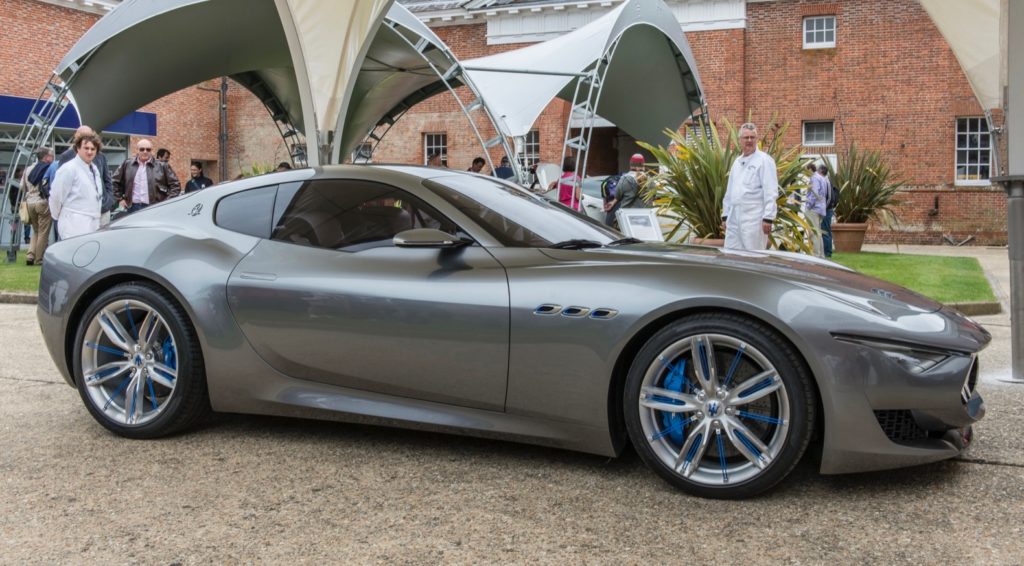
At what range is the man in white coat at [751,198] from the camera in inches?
365

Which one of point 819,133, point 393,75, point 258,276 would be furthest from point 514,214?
point 819,133

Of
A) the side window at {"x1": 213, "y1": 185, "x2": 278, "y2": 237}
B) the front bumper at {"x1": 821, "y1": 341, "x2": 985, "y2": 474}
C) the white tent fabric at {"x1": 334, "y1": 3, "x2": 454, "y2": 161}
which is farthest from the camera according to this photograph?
the white tent fabric at {"x1": 334, "y1": 3, "x2": 454, "y2": 161}

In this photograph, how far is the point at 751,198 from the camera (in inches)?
373

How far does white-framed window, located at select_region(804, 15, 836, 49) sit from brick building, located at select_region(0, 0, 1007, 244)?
1.2 inches

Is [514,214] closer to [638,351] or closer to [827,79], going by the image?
[638,351]

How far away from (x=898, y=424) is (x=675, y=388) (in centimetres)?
81

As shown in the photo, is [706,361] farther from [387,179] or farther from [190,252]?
[190,252]

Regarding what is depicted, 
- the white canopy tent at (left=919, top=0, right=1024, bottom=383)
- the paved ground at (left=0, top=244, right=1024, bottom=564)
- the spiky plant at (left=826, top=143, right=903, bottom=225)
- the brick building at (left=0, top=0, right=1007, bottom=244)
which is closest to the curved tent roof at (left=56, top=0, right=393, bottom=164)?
the white canopy tent at (left=919, top=0, right=1024, bottom=383)

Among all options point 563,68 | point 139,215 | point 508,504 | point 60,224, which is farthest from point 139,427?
point 563,68

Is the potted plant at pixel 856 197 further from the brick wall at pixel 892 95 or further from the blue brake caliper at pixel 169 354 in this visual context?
the blue brake caliper at pixel 169 354

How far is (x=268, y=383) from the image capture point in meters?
4.30

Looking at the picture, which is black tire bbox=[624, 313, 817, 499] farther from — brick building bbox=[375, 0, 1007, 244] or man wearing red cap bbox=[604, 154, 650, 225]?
brick building bbox=[375, 0, 1007, 244]

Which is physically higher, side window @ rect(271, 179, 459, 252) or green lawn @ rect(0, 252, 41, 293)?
side window @ rect(271, 179, 459, 252)

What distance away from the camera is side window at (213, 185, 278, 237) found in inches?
180
